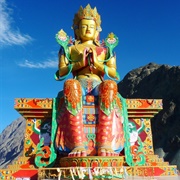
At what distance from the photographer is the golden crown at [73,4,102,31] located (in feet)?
35.1

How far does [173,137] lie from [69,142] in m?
31.8

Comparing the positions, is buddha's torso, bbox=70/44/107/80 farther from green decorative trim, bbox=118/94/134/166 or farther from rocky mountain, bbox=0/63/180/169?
rocky mountain, bbox=0/63/180/169

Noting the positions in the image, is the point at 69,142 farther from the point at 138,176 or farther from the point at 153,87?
the point at 153,87

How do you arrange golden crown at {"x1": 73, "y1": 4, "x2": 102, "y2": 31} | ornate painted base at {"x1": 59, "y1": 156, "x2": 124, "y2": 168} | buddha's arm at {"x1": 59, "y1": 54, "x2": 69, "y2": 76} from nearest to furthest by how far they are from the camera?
ornate painted base at {"x1": 59, "y1": 156, "x2": 124, "y2": 168} < buddha's arm at {"x1": 59, "y1": 54, "x2": 69, "y2": 76} < golden crown at {"x1": 73, "y1": 4, "x2": 102, "y2": 31}

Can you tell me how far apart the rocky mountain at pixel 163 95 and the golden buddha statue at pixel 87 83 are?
21.0 meters

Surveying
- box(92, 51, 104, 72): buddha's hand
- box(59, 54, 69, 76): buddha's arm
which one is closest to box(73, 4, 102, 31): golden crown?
box(59, 54, 69, 76): buddha's arm

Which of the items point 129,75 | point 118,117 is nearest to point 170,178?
point 118,117

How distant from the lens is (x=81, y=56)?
384 inches

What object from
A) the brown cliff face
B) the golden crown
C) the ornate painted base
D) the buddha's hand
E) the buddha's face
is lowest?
the ornate painted base

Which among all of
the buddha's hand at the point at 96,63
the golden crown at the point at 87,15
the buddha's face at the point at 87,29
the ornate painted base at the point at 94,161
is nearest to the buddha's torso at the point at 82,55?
the buddha's hand at the point at 96,63

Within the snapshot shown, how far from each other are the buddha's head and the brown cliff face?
21684mm

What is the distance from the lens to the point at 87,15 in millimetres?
10688

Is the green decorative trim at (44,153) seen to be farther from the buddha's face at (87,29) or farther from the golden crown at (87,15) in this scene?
the golden crown at (87,15)

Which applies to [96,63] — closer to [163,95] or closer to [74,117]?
[74,117]
